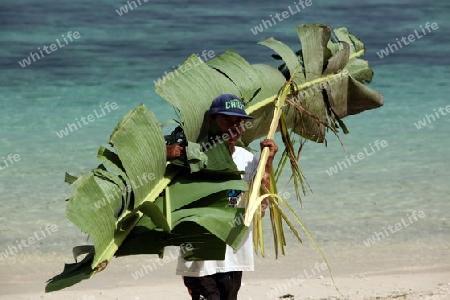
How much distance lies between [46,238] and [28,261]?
59 centimetres

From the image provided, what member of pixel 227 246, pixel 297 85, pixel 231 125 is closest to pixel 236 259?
pixel 227 246

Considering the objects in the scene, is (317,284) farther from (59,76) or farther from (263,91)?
(59,76)

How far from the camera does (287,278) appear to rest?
888 cm

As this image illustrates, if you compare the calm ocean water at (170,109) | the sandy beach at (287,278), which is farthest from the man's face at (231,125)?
the calm ocean water at (170,109)

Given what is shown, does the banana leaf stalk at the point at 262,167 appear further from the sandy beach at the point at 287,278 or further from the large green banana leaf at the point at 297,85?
the sandy beach at the point at 287,278

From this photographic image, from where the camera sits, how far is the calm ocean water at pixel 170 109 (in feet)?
35.7

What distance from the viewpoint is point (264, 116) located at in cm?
626

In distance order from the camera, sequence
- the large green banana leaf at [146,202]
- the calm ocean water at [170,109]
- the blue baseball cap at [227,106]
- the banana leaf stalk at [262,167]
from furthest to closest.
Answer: the calm ocean water at [170,109], the blue baseball cap at [227,106], the banana leaf stalk at [262,167], the large green banana leaf at [146,202]

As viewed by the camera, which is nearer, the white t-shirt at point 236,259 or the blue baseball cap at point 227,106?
the blue baseball cap at point 227,106

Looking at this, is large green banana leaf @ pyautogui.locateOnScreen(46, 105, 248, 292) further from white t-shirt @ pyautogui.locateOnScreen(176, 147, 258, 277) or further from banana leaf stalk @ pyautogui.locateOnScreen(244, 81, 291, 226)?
white t-shirt @ pyautogui.locateOnScreen(176, 147, 258, 277)

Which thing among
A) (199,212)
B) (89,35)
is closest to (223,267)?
(199,212)

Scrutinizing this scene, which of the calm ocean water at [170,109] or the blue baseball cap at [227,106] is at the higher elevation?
the blue baseball cap at [227,106]

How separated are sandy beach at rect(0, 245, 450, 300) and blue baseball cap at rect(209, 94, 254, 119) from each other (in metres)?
2.70

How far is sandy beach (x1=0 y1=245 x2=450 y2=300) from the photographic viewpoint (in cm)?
817
